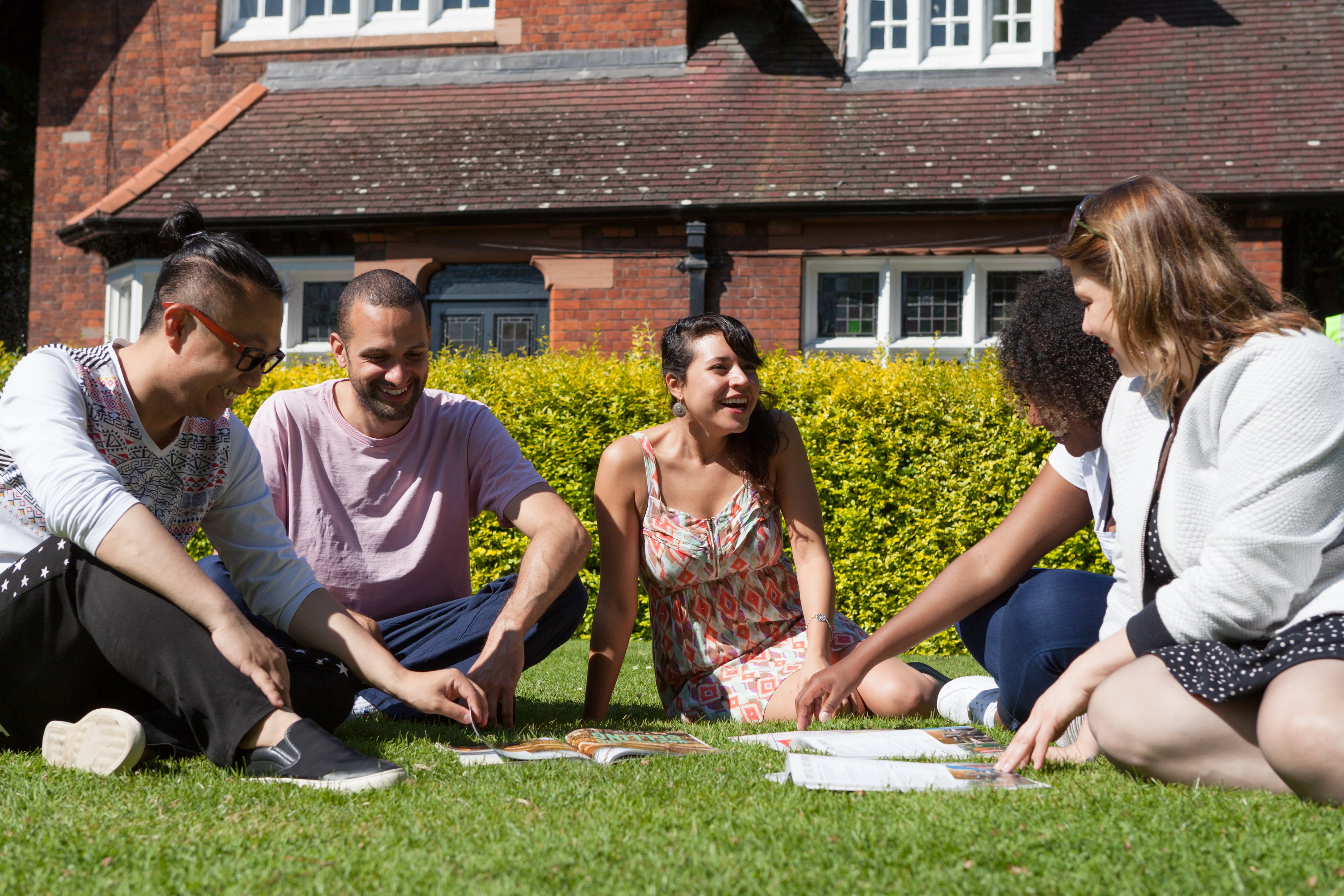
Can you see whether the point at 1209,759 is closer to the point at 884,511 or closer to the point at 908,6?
the point at 884,511

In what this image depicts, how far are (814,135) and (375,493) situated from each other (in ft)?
30.4

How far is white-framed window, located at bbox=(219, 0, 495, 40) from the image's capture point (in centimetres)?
1388

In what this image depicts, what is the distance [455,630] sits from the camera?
4.10 metres

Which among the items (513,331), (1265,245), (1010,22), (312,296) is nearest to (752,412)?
(513,331)

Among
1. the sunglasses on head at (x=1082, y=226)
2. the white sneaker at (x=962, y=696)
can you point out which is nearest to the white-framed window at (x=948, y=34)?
the white sneaker at (x=962, y=696)

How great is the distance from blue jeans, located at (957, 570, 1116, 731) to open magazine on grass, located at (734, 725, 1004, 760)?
204 mm

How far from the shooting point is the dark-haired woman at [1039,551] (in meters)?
3.46

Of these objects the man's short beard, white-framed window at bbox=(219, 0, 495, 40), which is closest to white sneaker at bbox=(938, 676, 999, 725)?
the man's short beard

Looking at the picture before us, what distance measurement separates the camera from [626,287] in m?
12.2

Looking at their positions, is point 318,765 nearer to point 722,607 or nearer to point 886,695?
point 722,607

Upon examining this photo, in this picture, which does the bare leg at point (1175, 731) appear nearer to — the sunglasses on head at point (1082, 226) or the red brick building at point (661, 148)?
the sunglasses on head at point (1082, 226)

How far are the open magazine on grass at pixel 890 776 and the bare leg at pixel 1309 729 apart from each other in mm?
522

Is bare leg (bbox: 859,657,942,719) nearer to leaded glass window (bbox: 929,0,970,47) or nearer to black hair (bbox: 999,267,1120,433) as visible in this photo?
black hair (bbox: 999,267,1120,433)

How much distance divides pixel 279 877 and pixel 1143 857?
1590 millimetres
